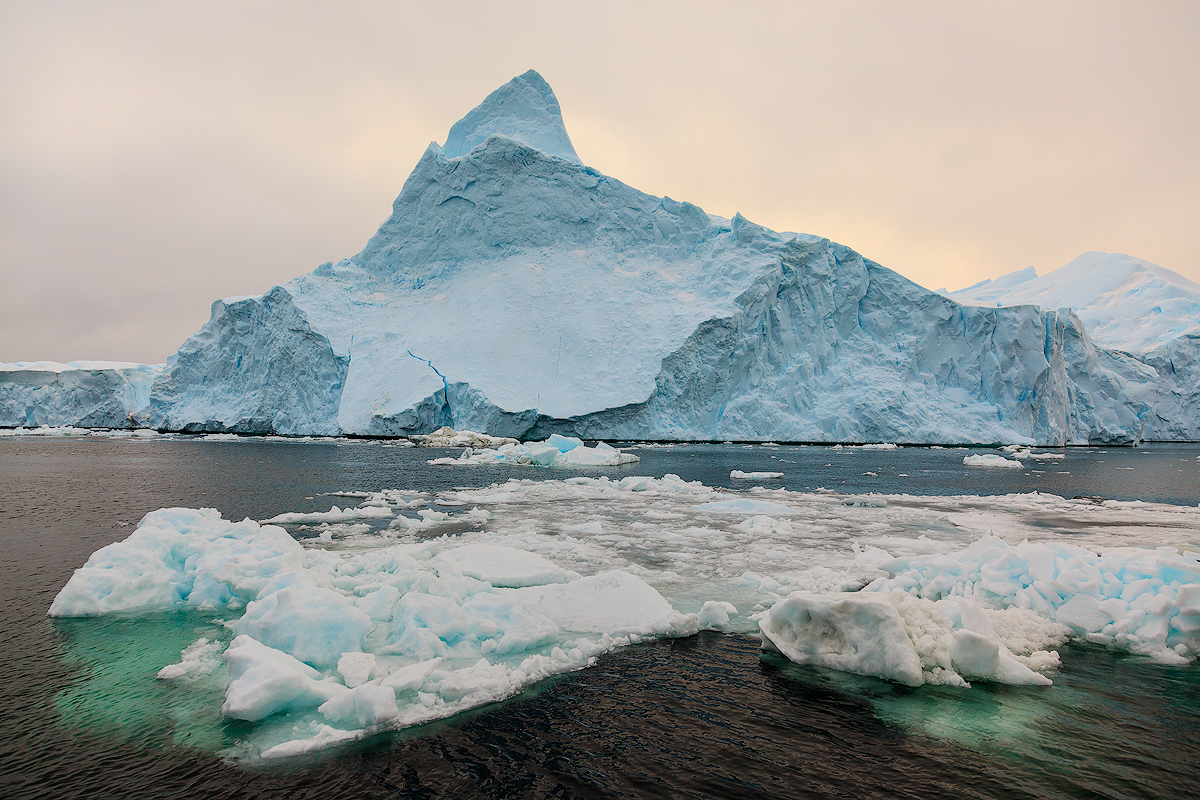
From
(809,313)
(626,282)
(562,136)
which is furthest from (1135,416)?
→ (562,136)

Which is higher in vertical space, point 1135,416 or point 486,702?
point 1135,416

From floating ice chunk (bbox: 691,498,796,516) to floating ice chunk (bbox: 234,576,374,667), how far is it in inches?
322

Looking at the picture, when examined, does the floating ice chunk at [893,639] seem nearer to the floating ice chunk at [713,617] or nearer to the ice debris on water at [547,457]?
the floating ice chunk at [713,617]

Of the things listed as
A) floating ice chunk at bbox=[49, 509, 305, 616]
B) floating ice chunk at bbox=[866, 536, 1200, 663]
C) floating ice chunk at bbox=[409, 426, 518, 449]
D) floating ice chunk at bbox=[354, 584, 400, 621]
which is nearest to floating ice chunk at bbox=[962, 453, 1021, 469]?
floating ice chunk at bbox=[409, 426, 518, 449]

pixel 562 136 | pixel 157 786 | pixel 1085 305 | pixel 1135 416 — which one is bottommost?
pixel 157 786

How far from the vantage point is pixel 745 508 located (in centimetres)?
1206

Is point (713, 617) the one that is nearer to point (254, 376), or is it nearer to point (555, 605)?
point (555, 605)

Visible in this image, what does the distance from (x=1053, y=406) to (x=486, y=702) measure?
45249mm

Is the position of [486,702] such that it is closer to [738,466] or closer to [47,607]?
[47,607]

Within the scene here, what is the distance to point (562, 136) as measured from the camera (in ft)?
144

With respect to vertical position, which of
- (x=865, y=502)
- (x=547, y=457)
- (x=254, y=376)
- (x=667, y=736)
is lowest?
(x=667, y=736)

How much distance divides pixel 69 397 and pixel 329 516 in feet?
179

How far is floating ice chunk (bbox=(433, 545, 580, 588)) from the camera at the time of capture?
21.4 ft

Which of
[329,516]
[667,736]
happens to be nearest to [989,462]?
[329,516]
